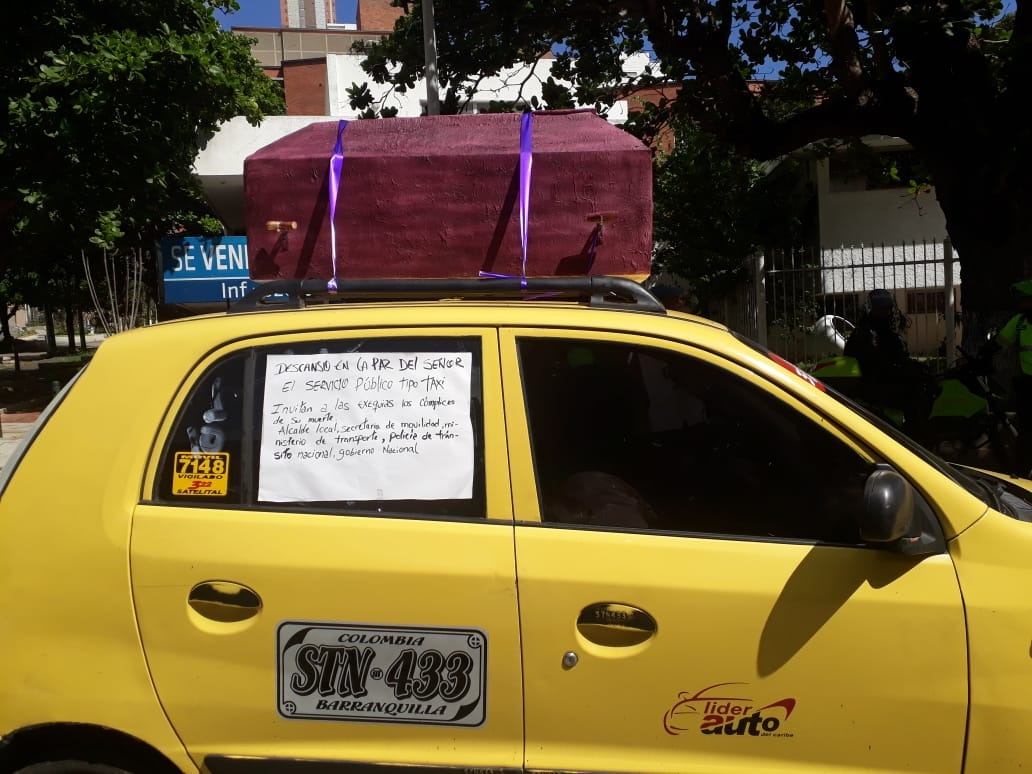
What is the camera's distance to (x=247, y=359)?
2387 millimetres

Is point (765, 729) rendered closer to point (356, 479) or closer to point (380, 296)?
point (356, 479)

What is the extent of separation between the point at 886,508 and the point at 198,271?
12.1 m

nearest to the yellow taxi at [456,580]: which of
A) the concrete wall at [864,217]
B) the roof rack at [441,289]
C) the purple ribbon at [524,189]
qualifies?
the roof rack at [441,289]

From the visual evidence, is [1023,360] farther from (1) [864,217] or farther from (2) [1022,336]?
(1) [864,217]

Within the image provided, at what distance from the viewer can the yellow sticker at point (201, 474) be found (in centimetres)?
229

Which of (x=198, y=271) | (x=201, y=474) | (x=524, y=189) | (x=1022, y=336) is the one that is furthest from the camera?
(x=198, y=271)

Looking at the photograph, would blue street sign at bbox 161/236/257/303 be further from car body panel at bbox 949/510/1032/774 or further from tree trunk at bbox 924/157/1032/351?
car body panel at bbox 949/510/1032/774

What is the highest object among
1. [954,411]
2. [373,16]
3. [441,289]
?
[373,16]

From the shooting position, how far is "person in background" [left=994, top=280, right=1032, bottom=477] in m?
6.84

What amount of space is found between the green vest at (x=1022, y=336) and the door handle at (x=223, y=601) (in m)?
6.57

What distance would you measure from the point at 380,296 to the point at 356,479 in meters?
0.69

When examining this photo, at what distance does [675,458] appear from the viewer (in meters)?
2.63

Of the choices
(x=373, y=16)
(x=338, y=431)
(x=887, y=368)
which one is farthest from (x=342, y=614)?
(x=373, y=16)

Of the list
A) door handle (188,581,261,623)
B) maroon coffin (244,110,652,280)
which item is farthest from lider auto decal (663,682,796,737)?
maroon coffin (244,110,652,280)
